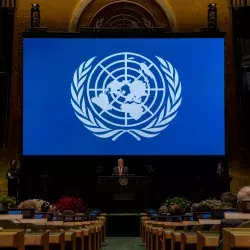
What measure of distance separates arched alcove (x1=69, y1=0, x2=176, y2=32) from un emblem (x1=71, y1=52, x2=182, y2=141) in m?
2.28

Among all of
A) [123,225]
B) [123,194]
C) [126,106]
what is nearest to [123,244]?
[123,225]

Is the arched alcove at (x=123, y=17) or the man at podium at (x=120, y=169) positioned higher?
the arched alcove at (x=123, y=17)

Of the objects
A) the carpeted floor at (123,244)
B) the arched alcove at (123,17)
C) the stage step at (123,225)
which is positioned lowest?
the carpeted floor at (123,244)

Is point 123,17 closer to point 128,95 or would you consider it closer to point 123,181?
point 128,95

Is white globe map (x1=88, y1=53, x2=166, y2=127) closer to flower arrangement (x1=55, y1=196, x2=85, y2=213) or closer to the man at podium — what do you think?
the man at podium

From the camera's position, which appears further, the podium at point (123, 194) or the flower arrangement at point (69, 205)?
the podium at point (123, 194)

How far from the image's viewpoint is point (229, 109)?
21.7 m

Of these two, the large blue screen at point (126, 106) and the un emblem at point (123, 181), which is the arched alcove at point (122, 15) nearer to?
the large blue screen at point (126, 106)

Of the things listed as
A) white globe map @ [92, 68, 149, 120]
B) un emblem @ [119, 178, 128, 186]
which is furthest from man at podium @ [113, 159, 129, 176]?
white globe map @ [92, 68, 149, 120]

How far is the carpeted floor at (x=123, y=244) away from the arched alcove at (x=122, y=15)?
8.14 m

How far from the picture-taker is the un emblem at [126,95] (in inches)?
786

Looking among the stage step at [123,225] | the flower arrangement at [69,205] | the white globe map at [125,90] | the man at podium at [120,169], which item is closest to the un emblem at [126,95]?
the white globe map at [125,90]

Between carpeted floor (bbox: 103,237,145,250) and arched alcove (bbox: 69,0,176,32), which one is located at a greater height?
arched alcove (bbox: 69,0,176,32)

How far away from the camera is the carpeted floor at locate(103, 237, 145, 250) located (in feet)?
44.7
